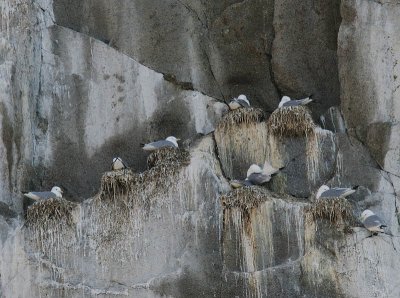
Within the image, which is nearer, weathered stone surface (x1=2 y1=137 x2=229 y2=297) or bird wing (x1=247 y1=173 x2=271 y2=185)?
weathered stone surface (x1=2 y1=137 x2=229 y2=297)

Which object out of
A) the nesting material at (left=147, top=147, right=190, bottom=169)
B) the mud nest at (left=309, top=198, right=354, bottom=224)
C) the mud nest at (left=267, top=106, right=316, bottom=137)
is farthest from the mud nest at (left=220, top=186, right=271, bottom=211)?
the mud nest at (left=267, top=106, right=316, bottom=137)

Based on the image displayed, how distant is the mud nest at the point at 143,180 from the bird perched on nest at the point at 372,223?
237 centimetres

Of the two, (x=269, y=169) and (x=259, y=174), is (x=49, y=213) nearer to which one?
(x=259, y=174)

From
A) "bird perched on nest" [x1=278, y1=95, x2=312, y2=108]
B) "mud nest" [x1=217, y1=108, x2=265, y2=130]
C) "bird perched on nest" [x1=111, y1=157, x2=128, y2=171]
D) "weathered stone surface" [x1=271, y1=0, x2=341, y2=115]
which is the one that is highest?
"weathered stone surface" [x1=271, y1=0, x2=341, y2=115]

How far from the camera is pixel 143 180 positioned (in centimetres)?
1639

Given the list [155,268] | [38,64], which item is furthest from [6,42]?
[155,268]

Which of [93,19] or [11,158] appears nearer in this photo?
[11,158]

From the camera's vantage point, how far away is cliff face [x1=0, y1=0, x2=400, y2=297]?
15.8 metres

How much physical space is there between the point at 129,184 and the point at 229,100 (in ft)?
6.87

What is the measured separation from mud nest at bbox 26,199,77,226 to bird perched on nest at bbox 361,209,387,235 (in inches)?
146

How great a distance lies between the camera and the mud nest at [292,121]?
16500 mm

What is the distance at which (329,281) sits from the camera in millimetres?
15625

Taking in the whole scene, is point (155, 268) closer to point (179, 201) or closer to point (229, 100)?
point (179, 201)

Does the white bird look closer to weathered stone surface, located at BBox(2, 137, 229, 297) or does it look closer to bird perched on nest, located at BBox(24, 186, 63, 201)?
weathered stone surface, located at BBox(2, 137, 229, 297)
